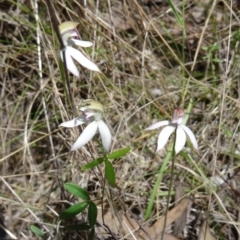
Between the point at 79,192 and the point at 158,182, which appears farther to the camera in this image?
the point at 158,182

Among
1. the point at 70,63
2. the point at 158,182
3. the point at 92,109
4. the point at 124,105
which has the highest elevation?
the point at 70,63

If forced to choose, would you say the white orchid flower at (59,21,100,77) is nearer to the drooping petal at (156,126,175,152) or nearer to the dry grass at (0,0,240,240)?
the drooping petal at (156,126,175,152)

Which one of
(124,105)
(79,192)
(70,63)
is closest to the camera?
(70,63)

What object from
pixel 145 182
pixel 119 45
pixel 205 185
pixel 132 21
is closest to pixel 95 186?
pixel 145 182

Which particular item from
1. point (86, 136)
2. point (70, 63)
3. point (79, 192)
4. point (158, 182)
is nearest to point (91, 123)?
point (86, 136)

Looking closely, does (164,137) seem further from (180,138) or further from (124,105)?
(124,105)

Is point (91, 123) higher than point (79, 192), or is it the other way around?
point (91, 123)

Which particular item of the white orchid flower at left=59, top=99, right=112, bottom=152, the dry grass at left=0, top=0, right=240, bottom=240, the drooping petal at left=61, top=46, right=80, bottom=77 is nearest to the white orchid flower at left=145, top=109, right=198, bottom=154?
the white orchid flower at left=59, top=99, right=112, bottom=152

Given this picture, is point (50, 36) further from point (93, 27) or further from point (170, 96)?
point (170, 96)
